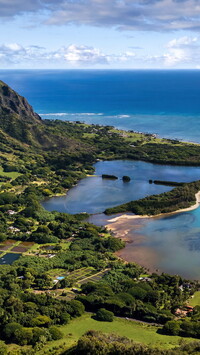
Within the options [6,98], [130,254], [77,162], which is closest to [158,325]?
[130,254]

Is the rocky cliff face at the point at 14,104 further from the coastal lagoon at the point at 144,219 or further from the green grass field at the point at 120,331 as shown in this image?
the green grass field at the point at 120,331

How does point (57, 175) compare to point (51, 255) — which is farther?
point (57, 175)

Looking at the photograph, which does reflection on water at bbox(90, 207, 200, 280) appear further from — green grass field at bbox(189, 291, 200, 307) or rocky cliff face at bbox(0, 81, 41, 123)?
rocky cliff face at bbox(0, 81, 41, 123)

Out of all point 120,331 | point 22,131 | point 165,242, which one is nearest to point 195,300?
point 120,331

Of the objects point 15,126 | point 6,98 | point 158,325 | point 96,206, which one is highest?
point 6,98

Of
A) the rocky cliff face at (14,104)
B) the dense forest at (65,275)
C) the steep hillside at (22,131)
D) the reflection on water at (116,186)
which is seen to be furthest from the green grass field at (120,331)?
the rocky cliff face at (14,104)

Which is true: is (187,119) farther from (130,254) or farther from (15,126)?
(130,254)
